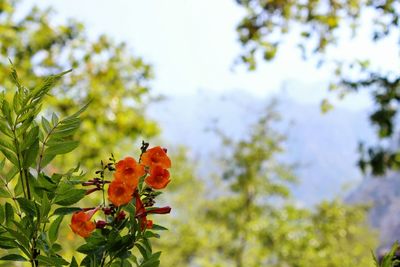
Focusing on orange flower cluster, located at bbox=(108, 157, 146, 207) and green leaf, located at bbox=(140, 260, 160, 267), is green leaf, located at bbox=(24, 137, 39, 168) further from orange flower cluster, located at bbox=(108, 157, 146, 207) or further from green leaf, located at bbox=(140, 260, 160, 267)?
green leaf, located at bbox=(140, 260, 160, 267)

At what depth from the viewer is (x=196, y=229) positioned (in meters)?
23.6

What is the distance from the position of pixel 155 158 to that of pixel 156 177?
5cm

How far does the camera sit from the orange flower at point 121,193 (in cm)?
113

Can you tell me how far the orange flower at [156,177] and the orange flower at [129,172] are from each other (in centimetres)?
3

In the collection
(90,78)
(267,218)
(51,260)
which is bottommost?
(51,260)

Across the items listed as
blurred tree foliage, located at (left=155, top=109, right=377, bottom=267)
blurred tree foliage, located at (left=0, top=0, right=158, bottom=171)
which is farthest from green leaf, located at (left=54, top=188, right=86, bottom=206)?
blurred tree foliage, located at (left=155, top=109, right=377, bottom=267)

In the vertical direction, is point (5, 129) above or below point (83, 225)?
above

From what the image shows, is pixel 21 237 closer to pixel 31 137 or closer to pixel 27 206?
pixel 27 206

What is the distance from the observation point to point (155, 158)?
1219 mm

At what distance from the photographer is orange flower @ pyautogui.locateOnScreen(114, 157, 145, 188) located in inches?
44.9

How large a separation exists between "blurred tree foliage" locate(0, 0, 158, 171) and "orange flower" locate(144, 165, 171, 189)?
17.0 ft

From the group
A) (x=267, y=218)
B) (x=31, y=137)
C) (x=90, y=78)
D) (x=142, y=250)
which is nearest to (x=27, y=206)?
(x=31, y=137)

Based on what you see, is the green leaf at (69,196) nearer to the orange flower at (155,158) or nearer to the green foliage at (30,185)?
the green foliage at (30,185)

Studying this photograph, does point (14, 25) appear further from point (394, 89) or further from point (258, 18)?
point (394, 89)
